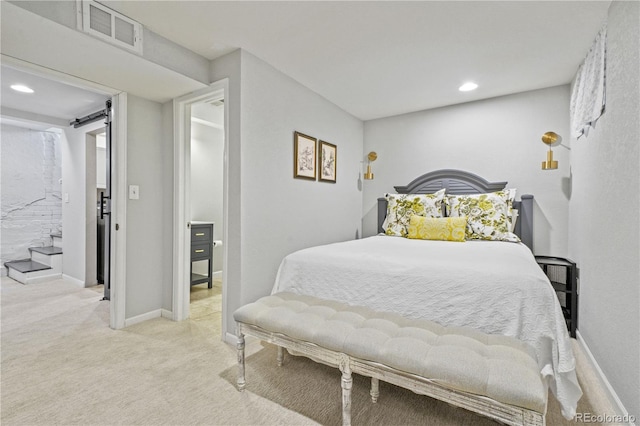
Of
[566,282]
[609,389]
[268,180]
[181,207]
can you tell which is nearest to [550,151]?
[566,282]

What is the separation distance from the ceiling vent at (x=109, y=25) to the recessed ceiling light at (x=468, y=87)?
294 cm

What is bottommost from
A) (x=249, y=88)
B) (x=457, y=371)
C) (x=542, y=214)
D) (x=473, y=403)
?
(x=473, y=403)

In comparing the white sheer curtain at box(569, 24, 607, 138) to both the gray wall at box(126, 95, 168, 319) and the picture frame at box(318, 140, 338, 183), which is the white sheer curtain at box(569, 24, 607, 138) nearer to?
the picture frame at box(318, 140, 338, 183)

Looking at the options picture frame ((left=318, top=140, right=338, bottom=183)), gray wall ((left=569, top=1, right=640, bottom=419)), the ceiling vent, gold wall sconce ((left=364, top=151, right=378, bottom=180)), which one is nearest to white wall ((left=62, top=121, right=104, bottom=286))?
the ceiling vent

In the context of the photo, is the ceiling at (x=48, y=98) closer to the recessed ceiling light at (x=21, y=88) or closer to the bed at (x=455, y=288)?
the recessed ceiling light at (x=21, y=88)

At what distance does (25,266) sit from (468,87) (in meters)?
6.32

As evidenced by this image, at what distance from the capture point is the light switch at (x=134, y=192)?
2.79 metres

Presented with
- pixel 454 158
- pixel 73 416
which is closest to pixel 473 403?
pixel 73 416

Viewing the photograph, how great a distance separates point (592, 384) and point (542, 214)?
6.08 feet

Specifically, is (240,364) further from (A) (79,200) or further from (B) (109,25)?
(A) (79,200)

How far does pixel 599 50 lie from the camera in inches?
80.3

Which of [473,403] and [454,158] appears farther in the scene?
[454,158]

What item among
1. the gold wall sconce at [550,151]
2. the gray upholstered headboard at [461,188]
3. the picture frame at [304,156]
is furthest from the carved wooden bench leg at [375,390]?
the gold wall sconce at [550,151]

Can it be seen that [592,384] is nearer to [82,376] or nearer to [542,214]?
[542,214]
